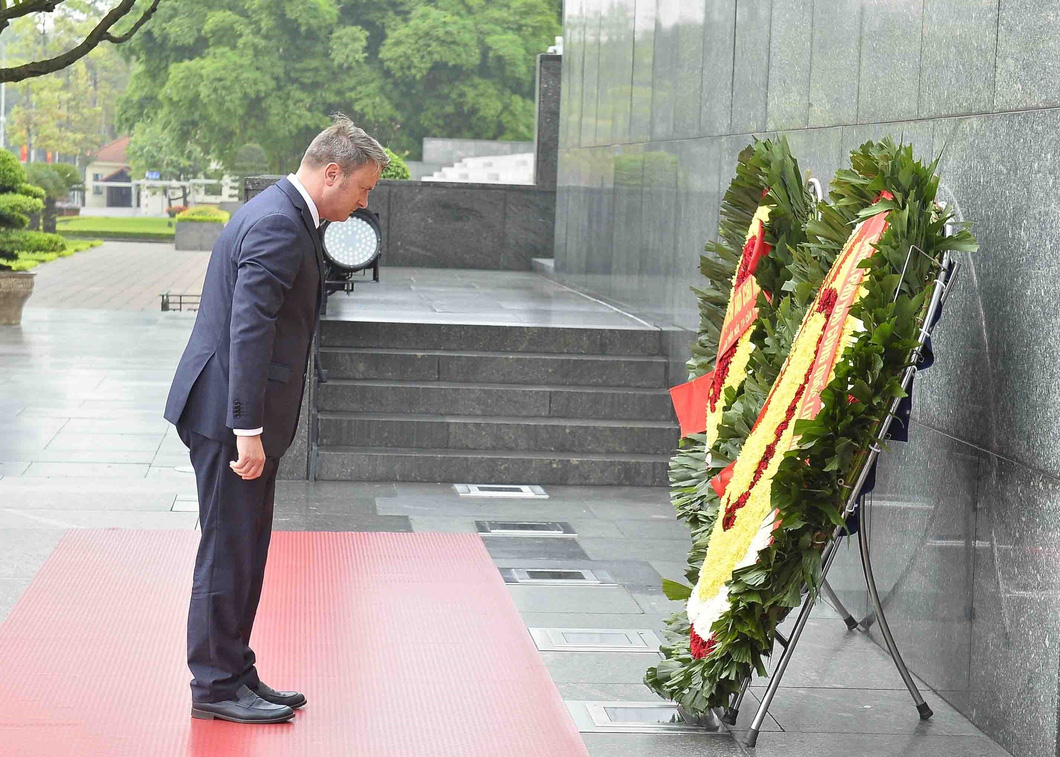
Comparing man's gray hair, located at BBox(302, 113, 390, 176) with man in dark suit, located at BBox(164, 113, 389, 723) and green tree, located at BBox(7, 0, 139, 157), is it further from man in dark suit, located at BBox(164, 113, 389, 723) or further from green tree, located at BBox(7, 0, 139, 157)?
green tree, located at BBox(7, 0, 139, 157)

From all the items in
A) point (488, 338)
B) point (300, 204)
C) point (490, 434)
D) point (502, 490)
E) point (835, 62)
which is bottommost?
point (502, 490)

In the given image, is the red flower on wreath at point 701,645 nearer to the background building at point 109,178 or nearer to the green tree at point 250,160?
the green tree at point 250,160

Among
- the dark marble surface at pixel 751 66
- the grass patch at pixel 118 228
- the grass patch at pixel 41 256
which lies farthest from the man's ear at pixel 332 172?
the grass patch at pixel 118 228

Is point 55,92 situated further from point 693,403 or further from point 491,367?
point 693,403

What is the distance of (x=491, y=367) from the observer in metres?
9.50

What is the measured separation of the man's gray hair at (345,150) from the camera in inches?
168

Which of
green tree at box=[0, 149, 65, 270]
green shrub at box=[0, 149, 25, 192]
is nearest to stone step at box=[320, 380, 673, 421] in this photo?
green tree at box=[0, 149, 65, 270]

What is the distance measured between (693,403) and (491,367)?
12.6 feet

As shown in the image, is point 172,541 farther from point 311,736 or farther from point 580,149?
point 580,149

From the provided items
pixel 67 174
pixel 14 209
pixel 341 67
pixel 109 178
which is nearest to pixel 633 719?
pixel 14 209

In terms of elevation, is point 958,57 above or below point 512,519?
above

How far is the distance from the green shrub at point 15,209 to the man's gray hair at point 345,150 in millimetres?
12715

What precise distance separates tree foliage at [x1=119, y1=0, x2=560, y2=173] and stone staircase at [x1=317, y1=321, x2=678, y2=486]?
3181 cm

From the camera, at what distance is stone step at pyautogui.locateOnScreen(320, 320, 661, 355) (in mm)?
9648
